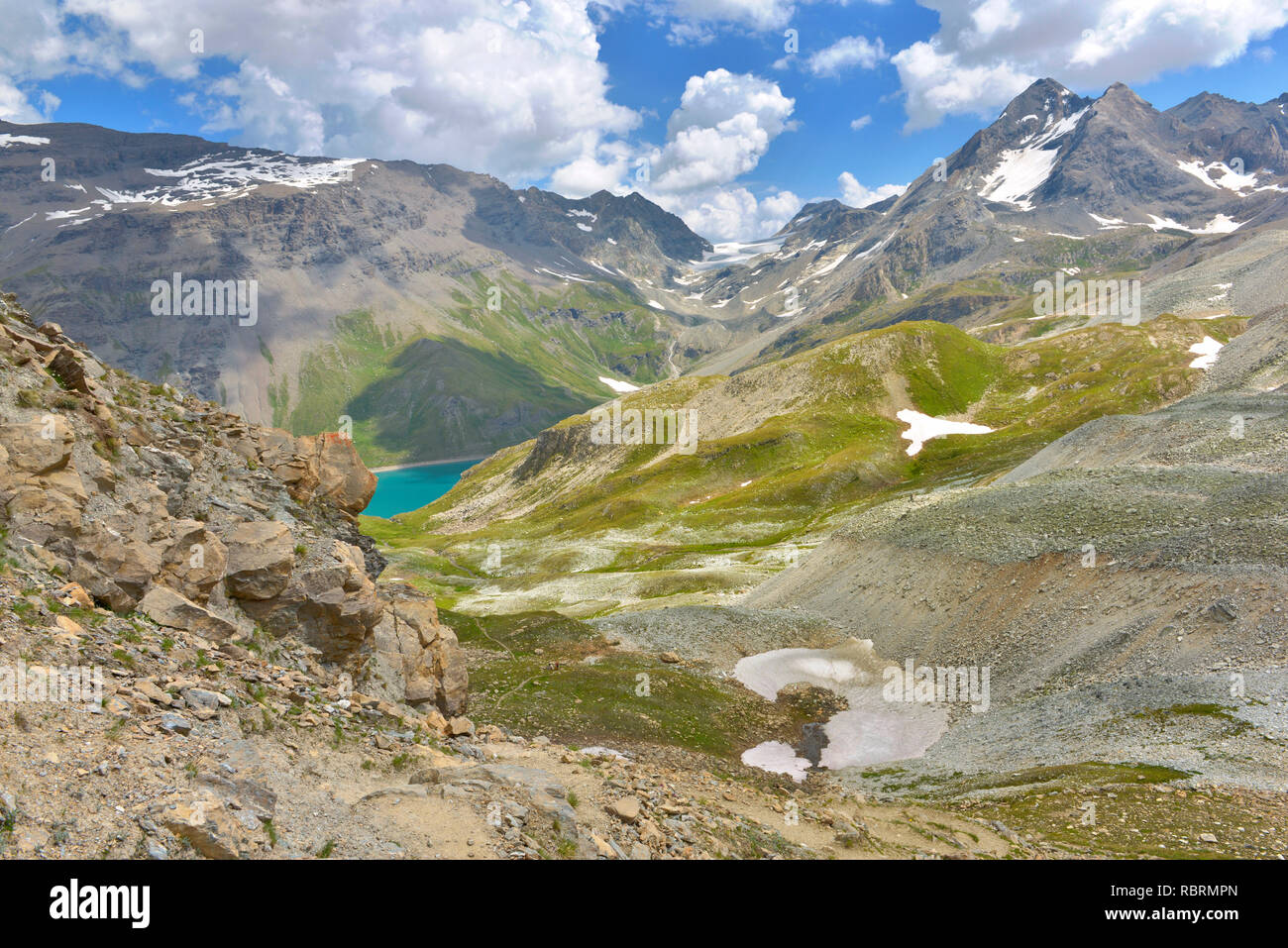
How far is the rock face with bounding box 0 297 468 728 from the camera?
1823cm

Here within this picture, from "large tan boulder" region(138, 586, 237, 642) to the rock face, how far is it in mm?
40

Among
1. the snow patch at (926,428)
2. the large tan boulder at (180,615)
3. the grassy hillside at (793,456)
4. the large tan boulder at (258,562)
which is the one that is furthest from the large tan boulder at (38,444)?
the snow patch at (926,428)

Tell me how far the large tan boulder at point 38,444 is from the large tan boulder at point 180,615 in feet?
15.6

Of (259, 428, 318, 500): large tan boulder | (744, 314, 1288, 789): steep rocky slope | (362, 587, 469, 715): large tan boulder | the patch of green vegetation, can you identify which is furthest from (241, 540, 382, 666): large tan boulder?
(744, 314, 1288, 789): steep rocky slope

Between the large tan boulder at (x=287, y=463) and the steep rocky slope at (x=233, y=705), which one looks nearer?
the steep rocky slope at (x=233, y=705)

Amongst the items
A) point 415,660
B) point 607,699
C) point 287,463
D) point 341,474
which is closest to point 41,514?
point 415,660

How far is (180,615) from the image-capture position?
741 inches

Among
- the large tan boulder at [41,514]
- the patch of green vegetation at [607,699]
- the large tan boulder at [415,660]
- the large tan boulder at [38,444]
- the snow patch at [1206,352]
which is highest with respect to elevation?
the snow patch at [1206,352]

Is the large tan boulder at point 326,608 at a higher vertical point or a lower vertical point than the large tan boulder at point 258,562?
lower

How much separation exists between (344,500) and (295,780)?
28.1 metres

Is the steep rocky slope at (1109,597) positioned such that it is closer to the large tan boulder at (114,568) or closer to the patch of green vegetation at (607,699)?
the patch of green vegetation at (607,699)

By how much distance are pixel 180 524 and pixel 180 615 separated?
14.8ft

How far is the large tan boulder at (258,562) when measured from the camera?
23016mm
